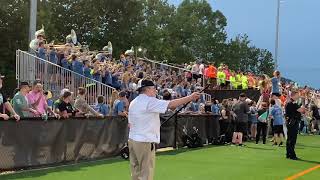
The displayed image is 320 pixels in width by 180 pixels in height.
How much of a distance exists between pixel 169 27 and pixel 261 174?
71.9m

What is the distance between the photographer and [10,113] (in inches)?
509

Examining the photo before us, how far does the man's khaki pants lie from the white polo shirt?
0.09 metres

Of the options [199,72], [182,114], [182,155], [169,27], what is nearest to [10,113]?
[182,155]

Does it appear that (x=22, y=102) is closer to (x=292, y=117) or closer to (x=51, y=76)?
(x=51, y=76)

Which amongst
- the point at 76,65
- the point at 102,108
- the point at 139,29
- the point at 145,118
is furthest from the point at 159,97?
the point at 139,29

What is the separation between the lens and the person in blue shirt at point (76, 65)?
69.2ft

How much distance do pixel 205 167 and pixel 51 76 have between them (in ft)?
27.0

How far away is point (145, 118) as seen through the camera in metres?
8.45

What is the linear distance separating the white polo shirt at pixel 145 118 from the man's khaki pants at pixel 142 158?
93mm

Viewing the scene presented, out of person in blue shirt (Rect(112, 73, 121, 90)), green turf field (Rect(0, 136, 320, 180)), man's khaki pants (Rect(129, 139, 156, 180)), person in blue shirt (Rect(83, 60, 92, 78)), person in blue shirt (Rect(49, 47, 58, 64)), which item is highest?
person in blue shirt (Rect(49, 47, 58, 64))

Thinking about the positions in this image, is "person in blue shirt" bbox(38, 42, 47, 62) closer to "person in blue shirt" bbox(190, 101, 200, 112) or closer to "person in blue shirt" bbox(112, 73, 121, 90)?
"person in blue shirt" bbox(112, 73, 121, 90)

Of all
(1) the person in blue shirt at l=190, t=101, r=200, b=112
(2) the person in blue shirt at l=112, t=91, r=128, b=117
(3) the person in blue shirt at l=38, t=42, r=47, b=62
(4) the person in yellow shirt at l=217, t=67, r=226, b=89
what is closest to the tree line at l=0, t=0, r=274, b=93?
(4) the person in yellow shirt at l=217, t=67, r=226, b=89

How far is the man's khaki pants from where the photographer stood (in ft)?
28.0

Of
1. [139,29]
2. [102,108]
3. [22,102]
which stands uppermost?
[139,29]
